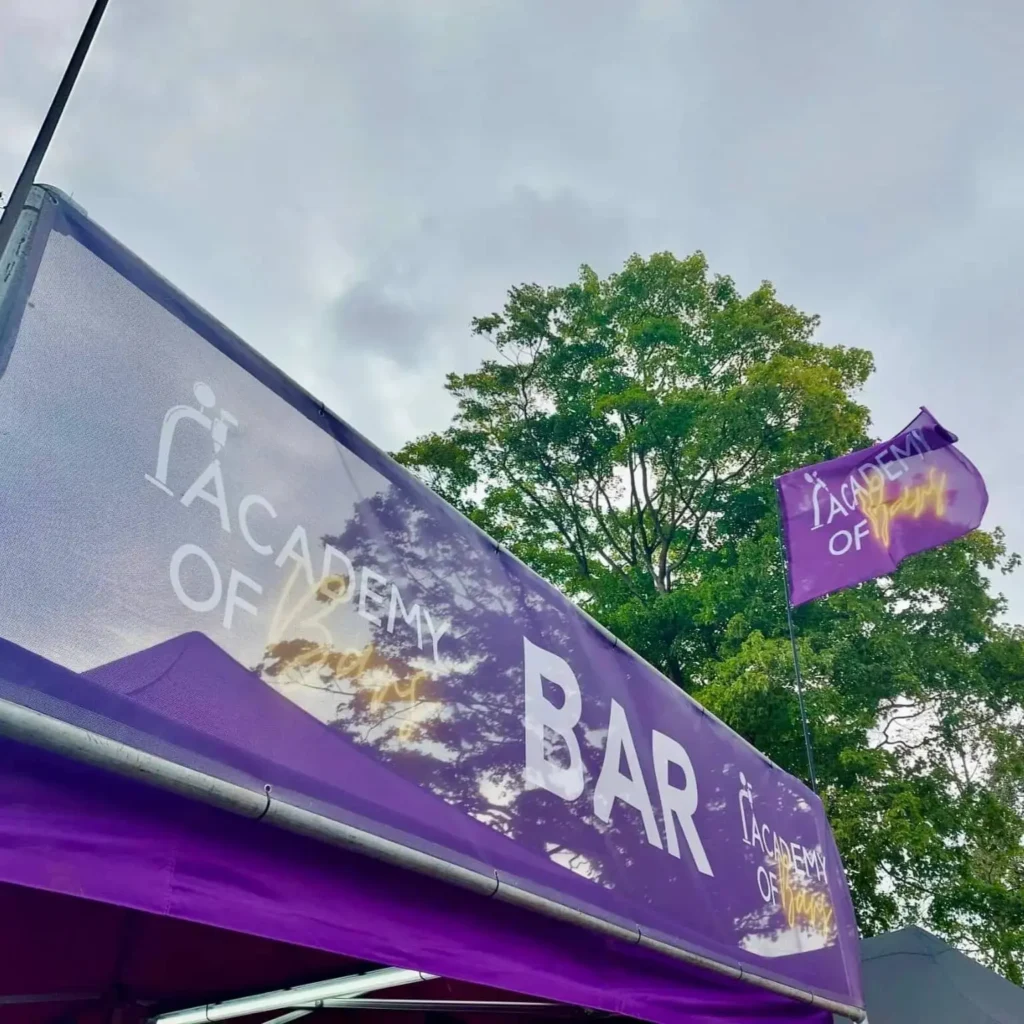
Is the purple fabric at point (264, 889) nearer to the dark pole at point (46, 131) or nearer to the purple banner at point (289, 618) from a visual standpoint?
the purple banner at point (289, 618)

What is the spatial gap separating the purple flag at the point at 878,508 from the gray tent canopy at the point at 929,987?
286 cm

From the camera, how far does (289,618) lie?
5.25ft

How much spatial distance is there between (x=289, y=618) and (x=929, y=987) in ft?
20.4

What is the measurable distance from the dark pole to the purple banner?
0.05 m

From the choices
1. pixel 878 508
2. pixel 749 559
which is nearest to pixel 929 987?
pixel 878 508

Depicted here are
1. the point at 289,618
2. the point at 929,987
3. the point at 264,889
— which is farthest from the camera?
the point at 929,987

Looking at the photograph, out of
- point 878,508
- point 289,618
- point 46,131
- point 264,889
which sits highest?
point 878,508

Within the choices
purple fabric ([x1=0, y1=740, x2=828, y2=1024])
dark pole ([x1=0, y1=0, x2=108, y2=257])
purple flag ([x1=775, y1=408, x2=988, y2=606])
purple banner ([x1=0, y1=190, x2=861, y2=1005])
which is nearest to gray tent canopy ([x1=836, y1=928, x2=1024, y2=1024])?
purple flag ([x1=775, y1=408, x2=988, y2=606])

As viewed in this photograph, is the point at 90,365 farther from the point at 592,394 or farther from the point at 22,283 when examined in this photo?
the point at 592,394

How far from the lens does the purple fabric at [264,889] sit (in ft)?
3.54

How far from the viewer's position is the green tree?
969 cm

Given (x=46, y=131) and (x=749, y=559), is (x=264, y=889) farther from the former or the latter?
(x=749, y=559)

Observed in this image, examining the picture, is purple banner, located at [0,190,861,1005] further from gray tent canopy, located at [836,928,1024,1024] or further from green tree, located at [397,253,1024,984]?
green tree, located at [397,253,1024,984]

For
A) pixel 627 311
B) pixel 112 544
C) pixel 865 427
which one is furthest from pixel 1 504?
pixel 627 311
